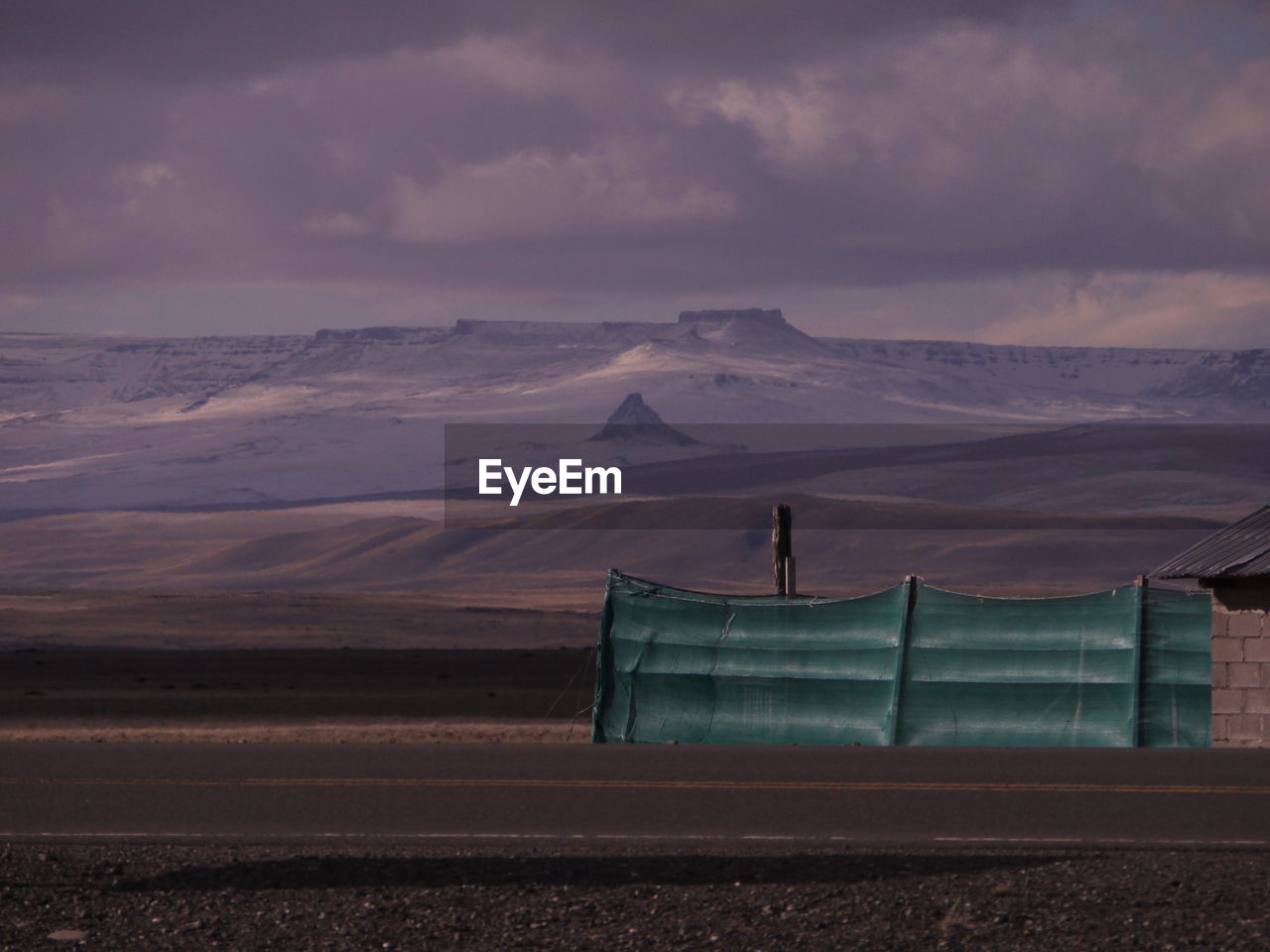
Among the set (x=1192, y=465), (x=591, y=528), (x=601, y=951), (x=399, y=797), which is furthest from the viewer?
(x=1192, y=465)

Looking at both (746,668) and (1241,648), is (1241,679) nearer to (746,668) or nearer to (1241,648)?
(1241,648)

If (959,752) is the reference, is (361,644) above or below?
below

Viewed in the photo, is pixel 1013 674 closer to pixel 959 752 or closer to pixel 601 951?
pixel 959 752

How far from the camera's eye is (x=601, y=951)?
790cm

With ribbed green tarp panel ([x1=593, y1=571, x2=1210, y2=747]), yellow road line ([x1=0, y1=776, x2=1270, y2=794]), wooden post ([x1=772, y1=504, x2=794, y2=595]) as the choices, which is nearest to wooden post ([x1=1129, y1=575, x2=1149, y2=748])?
ribbed green tarp panel ([x1=593, y1=571, x2=1210, y2=747])

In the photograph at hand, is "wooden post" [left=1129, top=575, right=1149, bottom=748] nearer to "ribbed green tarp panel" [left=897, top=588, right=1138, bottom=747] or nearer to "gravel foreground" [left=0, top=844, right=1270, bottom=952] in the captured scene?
"ribbed green tarp panel" [left=897, top=588, right=1138, bottom=747]

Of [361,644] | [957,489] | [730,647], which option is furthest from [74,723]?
[957,489]

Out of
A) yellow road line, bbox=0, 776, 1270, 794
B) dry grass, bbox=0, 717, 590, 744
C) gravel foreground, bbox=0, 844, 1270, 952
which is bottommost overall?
dry grass, bbox=0, 717, 590, 744

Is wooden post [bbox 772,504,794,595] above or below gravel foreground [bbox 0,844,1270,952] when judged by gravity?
above

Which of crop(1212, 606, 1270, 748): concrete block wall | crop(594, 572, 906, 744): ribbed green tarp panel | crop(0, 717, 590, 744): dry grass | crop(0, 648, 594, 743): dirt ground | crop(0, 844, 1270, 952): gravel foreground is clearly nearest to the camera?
crop(0, 844, 1270, 952): gravel foreground

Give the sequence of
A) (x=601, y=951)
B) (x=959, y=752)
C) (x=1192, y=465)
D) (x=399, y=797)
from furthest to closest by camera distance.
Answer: (x=1192, y=465)
(x=959, y=752)
(x=399, y=797)
(x=601, y=951)

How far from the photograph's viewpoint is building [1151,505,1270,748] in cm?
1664

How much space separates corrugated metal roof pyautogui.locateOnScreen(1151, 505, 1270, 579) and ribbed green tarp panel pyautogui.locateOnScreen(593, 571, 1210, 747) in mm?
341

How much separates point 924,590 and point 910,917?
9334 mm
